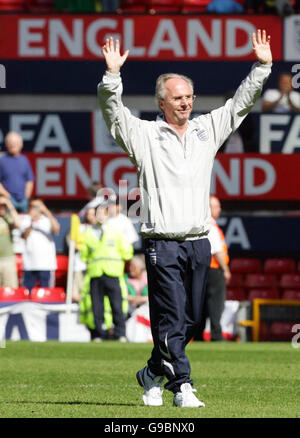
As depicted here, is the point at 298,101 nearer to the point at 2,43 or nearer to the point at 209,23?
the point at 209,23

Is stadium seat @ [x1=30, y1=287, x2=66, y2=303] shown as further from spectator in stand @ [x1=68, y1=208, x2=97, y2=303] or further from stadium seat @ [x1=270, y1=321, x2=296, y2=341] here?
stadium seat @ [x1=270, y1=321, x2=296, y2=341]

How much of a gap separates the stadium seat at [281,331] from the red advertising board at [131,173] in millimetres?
2801

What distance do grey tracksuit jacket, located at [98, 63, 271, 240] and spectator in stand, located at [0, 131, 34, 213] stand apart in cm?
1065

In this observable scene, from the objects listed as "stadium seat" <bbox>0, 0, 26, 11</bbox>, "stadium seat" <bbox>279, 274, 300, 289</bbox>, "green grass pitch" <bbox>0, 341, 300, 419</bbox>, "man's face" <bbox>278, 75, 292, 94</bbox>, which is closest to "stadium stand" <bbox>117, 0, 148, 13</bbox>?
"stadium seat" <bbox>0, 0, 26, 11</bbox>

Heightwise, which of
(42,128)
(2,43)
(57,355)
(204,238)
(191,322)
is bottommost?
(57,355)

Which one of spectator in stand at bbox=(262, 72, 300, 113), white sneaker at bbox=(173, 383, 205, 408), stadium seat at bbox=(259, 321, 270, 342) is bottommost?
stadium seat at bbox=(259, 321, 270, 342)

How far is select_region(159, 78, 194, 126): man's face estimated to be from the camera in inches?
289

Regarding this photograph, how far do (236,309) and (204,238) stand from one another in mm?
9918

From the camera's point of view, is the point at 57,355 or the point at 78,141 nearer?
the point at 57,355

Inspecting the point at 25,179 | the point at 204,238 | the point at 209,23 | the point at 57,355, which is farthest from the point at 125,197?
the point at 204,238

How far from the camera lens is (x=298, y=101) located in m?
20.0

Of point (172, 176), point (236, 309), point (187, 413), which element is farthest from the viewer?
point (236, 309)

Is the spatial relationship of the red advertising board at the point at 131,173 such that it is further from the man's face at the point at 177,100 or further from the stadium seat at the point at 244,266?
the man's face at the point at 177,100

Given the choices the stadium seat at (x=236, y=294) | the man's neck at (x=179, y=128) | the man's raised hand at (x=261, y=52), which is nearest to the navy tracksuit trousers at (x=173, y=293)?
the man's neck at (x=179, y=128)
